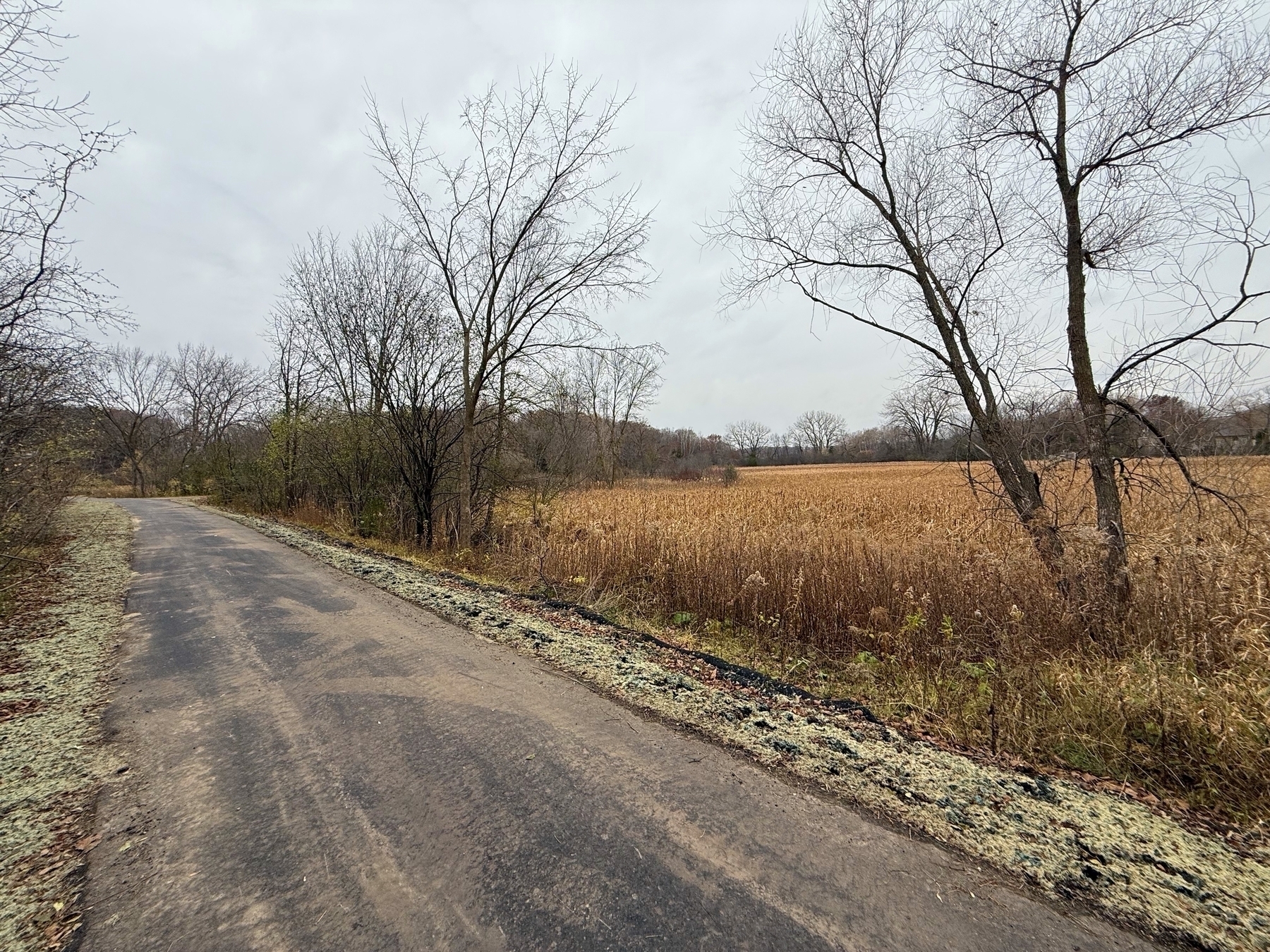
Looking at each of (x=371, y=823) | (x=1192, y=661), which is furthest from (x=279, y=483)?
(x=1192, y=661)

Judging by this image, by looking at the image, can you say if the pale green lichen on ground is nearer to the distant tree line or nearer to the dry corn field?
the dry corn field

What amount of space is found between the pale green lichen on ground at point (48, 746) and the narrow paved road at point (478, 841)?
0.43ft

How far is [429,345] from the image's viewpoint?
38.4 feet

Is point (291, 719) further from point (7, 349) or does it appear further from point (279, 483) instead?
point (279, 483)

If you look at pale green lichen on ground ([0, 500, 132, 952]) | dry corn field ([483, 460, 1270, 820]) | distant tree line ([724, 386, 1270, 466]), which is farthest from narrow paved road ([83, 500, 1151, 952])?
distant tree line ([724, 386, 1270, 466])

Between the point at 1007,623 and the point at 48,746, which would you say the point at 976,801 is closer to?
the point at 1007,623

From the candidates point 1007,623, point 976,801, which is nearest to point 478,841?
point 976,801

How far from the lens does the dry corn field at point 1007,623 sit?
2957mm

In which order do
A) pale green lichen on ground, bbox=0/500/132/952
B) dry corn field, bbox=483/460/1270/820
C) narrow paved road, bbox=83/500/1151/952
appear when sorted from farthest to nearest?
1. dry corn field, bbox=483/460/1270/820
2. pale green lichen on ground, bbox=0/500/132/952
3. narrow paved road, bbox=83/500/1151/952

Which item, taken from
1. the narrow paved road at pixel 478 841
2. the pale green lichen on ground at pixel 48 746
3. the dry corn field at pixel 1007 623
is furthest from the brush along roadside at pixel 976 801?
the pale green lichen on ground at pixel 48 746

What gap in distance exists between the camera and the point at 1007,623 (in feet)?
15.3

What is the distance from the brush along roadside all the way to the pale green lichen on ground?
2626 mm

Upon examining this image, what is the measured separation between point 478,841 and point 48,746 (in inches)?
107

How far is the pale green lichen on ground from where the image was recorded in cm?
187
